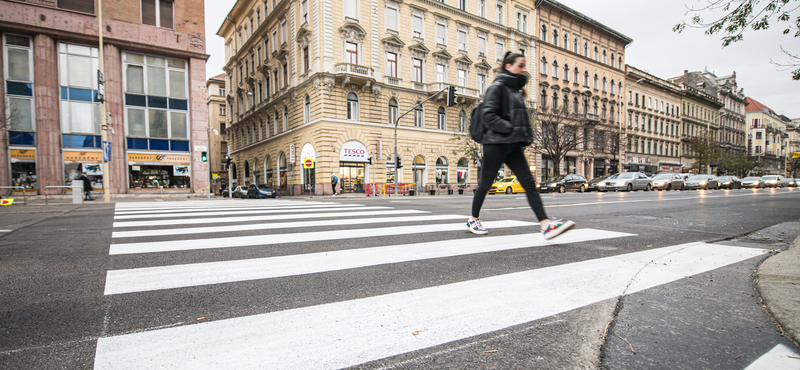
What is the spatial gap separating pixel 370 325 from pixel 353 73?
2707 centimetres

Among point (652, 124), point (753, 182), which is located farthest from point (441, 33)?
point (652, 124)

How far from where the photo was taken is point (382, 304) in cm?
207

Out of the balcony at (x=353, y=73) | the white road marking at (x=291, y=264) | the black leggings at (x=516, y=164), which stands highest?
the balcony at (x=353, y=73)

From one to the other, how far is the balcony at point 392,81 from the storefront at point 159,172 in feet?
51.0

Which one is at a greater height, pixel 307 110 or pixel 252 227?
pixel 307 110

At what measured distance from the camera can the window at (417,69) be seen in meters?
31.7

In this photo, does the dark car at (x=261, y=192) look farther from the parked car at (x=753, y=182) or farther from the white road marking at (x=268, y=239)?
the parked car at (x=753, y=182)

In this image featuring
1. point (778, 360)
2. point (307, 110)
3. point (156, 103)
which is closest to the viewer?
point (778, 360)

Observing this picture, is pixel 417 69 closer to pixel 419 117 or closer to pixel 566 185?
pixel 419 117

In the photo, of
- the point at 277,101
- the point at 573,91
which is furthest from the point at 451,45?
the point at 573,91

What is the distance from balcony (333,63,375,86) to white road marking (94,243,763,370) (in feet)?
86.5

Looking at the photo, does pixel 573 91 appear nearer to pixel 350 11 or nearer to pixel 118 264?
pixel 350 11

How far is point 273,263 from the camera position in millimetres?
2984

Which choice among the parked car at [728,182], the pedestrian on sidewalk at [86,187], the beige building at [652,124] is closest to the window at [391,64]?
the pedestrian on sidewalk at [86,187]
